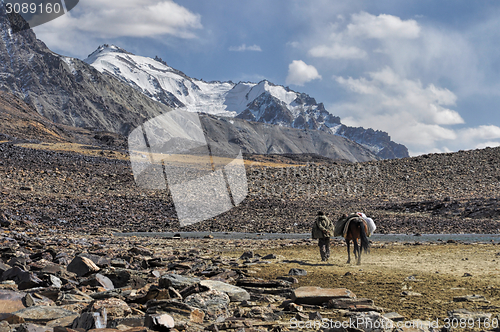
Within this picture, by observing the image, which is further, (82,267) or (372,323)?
(82,267)

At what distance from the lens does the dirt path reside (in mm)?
7402

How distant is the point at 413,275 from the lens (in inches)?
406

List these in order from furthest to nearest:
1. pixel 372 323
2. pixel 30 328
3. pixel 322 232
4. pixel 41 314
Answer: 1. pixel 322 232
2. pixel 41 314
3. pixel 372 323
4. pixel 30 328

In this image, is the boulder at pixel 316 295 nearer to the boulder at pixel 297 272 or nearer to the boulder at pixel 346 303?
the boulder at pixel 346 303

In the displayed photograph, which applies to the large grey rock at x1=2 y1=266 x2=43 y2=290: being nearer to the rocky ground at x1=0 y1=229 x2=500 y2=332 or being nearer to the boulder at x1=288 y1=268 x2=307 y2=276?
the rocky ground at x1=0 y1=229 x2=500 y2=332

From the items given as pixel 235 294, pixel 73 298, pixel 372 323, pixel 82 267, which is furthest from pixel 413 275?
pixel 82 267

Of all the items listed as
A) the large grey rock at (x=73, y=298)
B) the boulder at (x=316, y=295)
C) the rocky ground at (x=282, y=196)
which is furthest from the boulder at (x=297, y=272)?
the rocky ground at (x=282, y=196)

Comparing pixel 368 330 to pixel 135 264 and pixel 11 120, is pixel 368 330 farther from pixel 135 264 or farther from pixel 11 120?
pixel 11 120

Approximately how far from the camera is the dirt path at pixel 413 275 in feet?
24.3

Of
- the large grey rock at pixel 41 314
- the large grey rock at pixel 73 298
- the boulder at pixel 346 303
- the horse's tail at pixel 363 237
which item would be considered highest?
the horse's tail at pixel 363 237

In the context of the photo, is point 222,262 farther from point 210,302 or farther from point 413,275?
point 210,302

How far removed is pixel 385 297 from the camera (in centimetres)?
802

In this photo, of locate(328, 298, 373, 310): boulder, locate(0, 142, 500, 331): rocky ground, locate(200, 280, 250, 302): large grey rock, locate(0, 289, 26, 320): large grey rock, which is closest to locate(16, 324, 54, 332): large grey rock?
locate(0, 142, 500, 331): rocky ground

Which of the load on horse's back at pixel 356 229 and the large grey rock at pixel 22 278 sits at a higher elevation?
the load on horse's back at pixel 356 229
